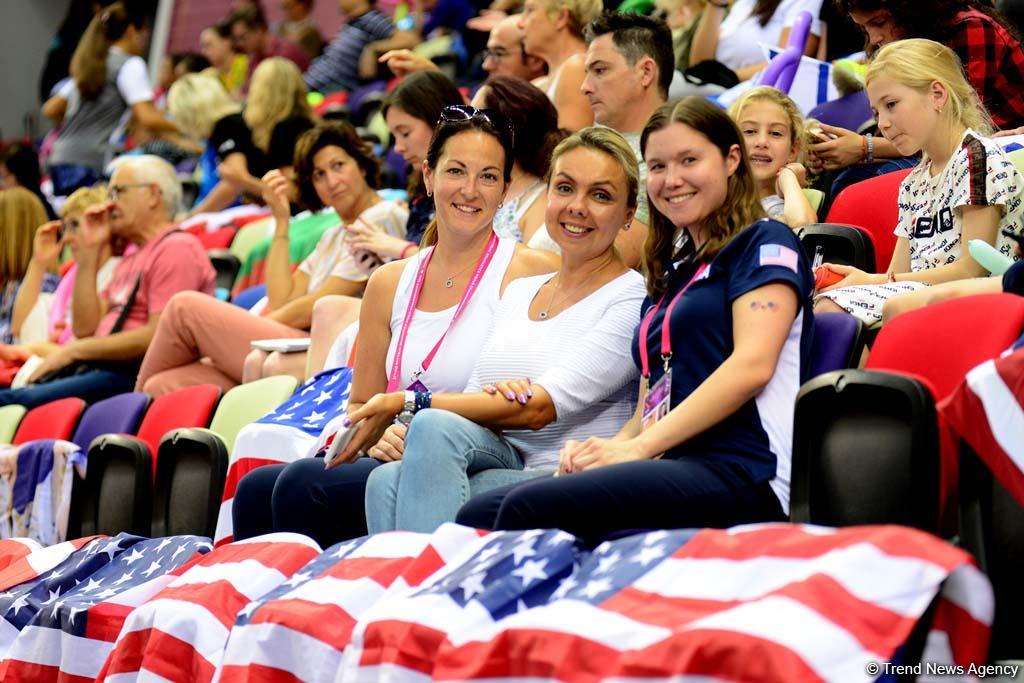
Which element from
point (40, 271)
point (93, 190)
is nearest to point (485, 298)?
point (93, 190)

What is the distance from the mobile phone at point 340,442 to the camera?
2811mm

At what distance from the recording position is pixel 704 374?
2.40m

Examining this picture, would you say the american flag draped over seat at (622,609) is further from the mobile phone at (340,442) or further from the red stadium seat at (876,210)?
the red stadium seat at (876,210)

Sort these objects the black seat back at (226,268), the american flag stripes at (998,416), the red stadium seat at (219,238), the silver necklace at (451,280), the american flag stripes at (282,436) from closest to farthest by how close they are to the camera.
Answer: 1. the american flag stripes at (998,416)
2. the silver necklace at (451,280)
3. the american flag stripes at (282,436)
4. the black seat back at (226,268)
5. the red stadium seat at (219,238)

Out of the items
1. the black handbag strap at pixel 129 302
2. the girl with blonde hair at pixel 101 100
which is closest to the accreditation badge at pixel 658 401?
the black handbag strap at pixel 129 302

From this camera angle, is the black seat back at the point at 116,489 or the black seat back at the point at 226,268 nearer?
the black seat back at the point at 116,489

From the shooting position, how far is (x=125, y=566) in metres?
3.14

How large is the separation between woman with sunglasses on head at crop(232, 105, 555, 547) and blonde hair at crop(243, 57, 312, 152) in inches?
124

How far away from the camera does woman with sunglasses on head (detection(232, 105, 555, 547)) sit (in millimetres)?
3072

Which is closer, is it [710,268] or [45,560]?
[710,268]

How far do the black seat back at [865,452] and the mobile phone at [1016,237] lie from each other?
32.7 inches

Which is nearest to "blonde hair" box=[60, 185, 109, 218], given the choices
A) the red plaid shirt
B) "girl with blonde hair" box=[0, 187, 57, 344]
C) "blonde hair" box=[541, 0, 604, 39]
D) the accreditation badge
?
"girl with blonde hair" box=[0, 187, 57, 344]

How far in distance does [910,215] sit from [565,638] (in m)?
1.57

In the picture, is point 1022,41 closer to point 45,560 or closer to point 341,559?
point 341,559
